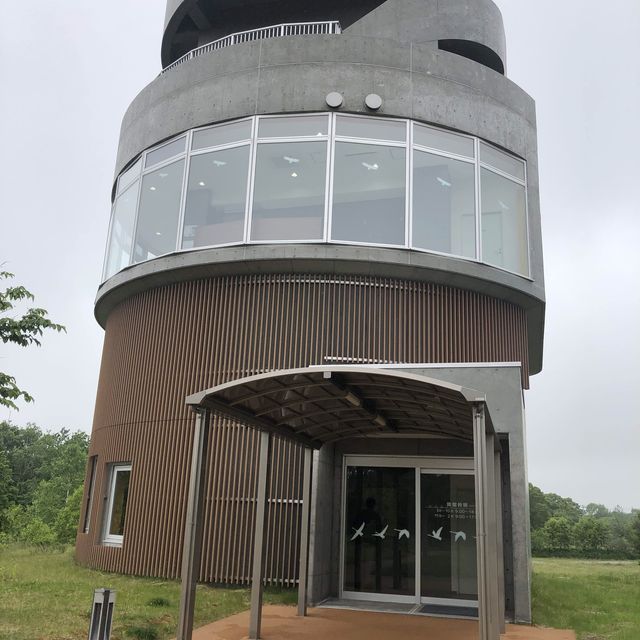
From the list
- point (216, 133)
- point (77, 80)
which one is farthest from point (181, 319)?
point (77, 80)

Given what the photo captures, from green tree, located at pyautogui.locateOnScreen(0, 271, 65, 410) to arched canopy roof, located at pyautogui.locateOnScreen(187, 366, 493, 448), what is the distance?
3.70m

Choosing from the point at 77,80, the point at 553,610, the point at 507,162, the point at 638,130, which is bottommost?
the point at 553,610

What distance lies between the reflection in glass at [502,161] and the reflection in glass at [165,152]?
6615 mm

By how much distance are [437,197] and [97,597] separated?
1020 cm

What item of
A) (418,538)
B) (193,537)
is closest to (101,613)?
(193,537)

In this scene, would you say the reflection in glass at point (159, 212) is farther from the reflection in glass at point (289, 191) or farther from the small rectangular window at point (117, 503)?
the small rectangular window at point (117, 503)

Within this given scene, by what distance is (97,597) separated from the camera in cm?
646

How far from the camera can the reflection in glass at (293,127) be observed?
14.0 metres

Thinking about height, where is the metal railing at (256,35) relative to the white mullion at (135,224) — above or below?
above

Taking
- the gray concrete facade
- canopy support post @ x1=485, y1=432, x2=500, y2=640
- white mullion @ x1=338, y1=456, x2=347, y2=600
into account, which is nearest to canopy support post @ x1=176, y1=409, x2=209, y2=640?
canopy support post @ x1=485, y1=432, x2=500, y2=640

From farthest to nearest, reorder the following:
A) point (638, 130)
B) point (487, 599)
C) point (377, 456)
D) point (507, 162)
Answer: point (638, 130), point (507, 162), point (377, 456), point (487, 599)

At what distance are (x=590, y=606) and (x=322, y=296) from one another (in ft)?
24.0

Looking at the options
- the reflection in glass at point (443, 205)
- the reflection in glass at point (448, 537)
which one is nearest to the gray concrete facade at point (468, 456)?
the reflection in glass at point (448, 537)

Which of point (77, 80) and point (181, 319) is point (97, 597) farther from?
point (77, 80)
